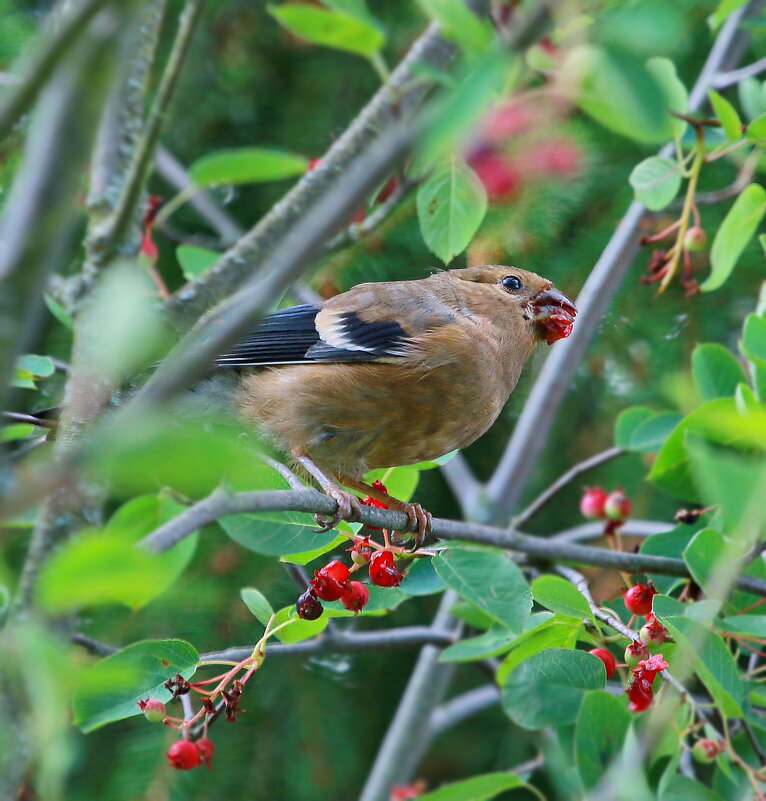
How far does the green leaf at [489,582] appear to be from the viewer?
5.49ft

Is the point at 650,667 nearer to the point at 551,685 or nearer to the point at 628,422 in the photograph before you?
the point at 551,685

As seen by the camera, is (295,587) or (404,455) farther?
(404,455)

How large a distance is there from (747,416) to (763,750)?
115 centimetres

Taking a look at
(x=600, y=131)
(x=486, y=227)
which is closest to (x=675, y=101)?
(x=486, y=227)

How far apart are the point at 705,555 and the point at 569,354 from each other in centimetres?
111

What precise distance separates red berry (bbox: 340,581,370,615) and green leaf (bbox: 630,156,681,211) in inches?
39.8

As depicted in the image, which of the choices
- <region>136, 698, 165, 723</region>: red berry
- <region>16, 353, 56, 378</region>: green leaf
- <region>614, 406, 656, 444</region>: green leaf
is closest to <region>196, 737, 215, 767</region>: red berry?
<region>136, 698, 165, 723</region>: red berry

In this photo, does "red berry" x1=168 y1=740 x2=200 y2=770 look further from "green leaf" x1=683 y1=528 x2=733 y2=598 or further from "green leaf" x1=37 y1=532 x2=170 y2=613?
"green leaf" x1=37 y1=532 x2=170 y2=613

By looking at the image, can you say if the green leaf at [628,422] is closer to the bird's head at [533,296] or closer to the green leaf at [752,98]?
the bird's head at [533,296]

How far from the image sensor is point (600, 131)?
2670 millimetres

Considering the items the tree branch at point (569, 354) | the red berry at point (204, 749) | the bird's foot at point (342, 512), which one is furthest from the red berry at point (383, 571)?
the tree branch at point (569, 354)

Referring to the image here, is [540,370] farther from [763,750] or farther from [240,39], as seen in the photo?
[240,39]

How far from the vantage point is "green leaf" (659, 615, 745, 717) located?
58.7 inches

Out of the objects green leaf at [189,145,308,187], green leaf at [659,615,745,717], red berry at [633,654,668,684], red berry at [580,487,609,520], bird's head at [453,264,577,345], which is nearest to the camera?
green leaf at [189,145,308,187]
